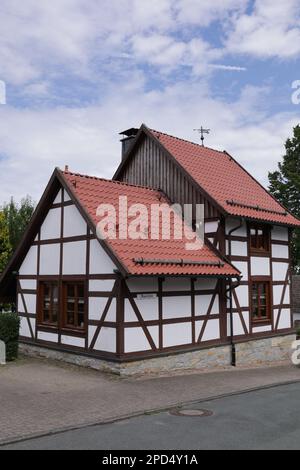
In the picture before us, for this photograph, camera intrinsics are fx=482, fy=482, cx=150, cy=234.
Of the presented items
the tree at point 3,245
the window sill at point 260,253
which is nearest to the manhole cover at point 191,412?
the window sill at point 260,253

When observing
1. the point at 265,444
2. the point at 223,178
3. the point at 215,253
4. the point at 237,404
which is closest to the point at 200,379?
the point at 237,404

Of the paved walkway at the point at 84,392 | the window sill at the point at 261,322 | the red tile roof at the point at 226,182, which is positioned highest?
the red tile roof at the point at 226,182

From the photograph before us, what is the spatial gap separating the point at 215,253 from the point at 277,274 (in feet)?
12.0

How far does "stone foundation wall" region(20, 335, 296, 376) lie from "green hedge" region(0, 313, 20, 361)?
3.25 feet

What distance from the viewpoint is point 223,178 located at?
18625 millimetres

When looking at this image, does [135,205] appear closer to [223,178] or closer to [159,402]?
[223,178]

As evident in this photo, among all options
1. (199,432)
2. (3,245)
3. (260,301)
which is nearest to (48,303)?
(260,301)

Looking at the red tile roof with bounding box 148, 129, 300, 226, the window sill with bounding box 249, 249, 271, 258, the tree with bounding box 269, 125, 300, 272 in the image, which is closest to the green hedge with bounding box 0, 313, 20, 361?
the red tile roof with bounding box 148, 129, 300, 226

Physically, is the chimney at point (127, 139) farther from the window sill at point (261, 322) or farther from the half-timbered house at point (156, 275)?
the window sill at point (261, 322)

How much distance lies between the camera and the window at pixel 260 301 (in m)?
17.0

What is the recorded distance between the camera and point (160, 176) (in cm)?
1792

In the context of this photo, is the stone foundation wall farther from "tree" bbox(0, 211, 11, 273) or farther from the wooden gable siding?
"tree" bbox(0, 211, 11, 273)

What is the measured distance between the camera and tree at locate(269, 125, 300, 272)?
3388cm

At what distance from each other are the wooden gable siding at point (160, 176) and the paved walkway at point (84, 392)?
5597 mm
